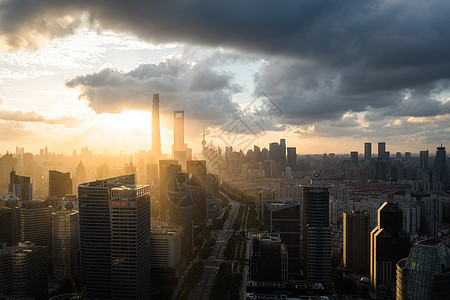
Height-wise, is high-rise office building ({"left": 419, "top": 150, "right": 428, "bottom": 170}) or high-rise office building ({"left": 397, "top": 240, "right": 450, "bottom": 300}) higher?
high-rise office building ({"left": 419, "top": 150, "right": 428, "bottom": 170})

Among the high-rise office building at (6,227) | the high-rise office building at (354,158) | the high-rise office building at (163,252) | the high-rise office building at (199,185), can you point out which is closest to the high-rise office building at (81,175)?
the high-rise office building at (199,185)

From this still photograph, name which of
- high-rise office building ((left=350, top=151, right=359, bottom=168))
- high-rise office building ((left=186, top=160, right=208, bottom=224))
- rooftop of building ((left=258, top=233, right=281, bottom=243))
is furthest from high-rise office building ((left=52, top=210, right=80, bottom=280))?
high-rise office building ((left=350, top=151, right=359, bottom=168))

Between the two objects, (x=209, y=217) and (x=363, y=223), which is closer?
(x=363, y=223)

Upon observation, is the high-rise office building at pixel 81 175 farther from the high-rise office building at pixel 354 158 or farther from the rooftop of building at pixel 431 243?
the high-rise office building at pixel 354 158

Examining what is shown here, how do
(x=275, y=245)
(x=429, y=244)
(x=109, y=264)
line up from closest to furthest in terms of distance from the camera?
(x=429, y=244), (x=109, y=264), (x=275, y=245)

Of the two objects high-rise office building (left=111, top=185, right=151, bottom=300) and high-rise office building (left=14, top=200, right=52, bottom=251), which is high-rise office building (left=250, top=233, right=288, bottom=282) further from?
high-rise office building (left=14, top=200, right=52, bottom=251)

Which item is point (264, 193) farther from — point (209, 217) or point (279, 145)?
point (279, 145)

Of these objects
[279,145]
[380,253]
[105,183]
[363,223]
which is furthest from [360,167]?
[105,183]
